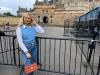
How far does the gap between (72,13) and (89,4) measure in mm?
8467

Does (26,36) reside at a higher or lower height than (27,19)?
lower

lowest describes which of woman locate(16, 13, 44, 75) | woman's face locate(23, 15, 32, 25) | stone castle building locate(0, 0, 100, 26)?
woman locate(16, 13, 44, 75)

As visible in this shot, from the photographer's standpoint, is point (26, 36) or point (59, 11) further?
point (59, 11)

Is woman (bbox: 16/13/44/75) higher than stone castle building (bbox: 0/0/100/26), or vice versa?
stone castle building (bbox: 0/0/100/26)

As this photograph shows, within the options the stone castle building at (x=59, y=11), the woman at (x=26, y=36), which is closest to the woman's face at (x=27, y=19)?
the woman at (x=26, y=36)

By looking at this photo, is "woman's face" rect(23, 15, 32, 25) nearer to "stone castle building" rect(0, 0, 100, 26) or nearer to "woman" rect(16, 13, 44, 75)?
"woman" rect(16, 13, 44, 75)

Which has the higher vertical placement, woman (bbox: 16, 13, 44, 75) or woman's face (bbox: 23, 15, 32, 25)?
woman's face (bbox: 23, 15, 32, 25)

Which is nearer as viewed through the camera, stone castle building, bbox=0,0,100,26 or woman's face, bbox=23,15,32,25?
woman's face, bbox=23,15,32,25

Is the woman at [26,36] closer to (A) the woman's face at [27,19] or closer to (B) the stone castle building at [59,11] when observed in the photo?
(A) the woman's face at [27,19]

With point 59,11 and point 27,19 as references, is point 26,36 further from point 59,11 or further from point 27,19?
point 59,11

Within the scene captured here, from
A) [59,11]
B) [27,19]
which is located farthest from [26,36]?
[59,11]

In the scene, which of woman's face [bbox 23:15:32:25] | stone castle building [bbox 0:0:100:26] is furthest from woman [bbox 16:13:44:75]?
stone castle building [bbox 0:0:100:26]

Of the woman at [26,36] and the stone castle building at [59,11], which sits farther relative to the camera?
the stone castle building at [59,11]

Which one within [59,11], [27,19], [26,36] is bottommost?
[26,36]
